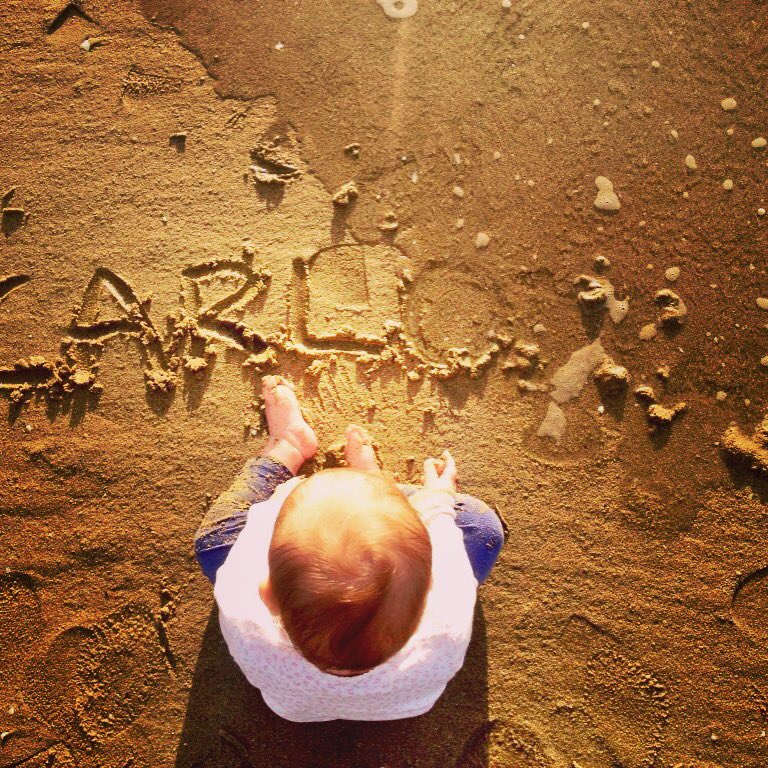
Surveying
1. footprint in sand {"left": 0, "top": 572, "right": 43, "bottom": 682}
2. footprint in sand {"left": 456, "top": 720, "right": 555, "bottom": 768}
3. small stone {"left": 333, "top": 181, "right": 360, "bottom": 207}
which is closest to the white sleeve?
footprint in sand {"left": 456, "top": 720, "right": 555, "bottom": 768}

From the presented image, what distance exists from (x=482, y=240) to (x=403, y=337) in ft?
1.39

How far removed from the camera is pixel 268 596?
3.97ft

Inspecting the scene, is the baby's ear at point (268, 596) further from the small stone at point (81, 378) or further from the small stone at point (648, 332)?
the small stone at point (648, 332)

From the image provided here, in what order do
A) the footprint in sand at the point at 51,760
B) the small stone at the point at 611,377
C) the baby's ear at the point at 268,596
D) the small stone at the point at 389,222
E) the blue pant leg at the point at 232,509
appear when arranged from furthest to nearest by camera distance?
the small stone at the point at 389,222, the small stone at the point at 611,377, the footprint in sand at the point at 51,760, the blue pant leg at the point at 232,509, the baby's ear at the point at 268,596

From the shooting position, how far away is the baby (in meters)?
1.05

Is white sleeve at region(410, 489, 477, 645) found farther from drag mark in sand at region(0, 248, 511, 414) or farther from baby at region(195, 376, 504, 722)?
drag mark in sand at region(0, 248, 511, 414)

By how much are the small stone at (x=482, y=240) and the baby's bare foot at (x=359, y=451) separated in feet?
2.40

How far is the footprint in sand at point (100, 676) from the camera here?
1.70 metres

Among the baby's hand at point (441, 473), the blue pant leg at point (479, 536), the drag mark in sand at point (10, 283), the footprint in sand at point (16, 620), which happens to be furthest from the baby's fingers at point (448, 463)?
the drag mark in sand at point (10, 283)

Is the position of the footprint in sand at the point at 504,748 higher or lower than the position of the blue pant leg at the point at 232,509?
lower

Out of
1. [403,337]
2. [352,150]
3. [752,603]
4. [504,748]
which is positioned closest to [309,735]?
[504,748]

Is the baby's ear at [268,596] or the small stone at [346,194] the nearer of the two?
the baby's ear at [268,596]

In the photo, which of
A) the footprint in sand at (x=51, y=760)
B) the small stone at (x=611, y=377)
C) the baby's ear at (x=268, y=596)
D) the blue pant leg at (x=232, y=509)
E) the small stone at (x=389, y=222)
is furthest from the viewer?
the small stone at (x=389, y=222)

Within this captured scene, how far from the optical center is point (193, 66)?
200cm
